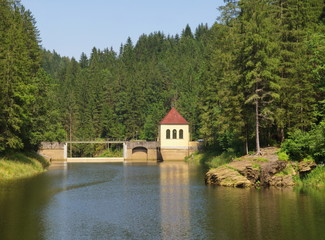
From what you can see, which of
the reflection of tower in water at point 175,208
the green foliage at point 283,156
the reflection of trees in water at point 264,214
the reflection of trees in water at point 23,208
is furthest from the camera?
the green foliage at point 283,156

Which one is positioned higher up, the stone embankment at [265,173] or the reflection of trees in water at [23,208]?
the stone embankment at [265,173]

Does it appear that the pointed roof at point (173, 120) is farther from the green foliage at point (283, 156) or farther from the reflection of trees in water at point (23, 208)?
the green foliage at point (283, 156)

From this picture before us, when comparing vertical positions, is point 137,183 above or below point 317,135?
below

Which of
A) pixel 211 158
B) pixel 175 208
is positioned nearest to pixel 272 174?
pixel 175 208

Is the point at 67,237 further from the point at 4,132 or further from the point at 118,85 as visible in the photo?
the point at 118,85

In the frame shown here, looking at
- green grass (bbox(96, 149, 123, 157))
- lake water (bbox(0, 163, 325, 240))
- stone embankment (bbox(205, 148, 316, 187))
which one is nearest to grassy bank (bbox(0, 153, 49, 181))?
lake water (bbox(0, 163, 325, 240))

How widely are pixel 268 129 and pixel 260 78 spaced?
24.9 ft

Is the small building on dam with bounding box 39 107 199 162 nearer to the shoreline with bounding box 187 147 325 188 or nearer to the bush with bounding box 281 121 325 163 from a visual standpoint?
the bush with bounding box 281 121 325 163

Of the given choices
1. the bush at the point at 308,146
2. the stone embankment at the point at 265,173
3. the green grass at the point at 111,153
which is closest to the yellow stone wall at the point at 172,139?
the green grass at the point at 111,153

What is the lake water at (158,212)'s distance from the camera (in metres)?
22.1

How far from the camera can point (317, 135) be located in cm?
3647

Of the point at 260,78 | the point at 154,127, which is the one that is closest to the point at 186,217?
the point at 260,78

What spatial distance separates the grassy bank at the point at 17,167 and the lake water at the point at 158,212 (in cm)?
351

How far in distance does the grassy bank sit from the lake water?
351 cm
